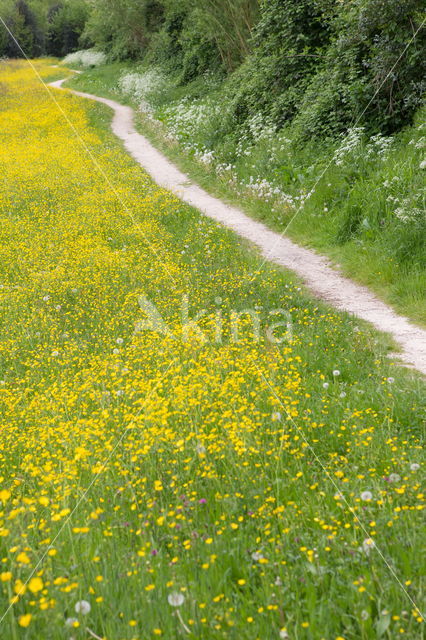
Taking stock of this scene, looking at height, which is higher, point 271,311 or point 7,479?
point 271,311

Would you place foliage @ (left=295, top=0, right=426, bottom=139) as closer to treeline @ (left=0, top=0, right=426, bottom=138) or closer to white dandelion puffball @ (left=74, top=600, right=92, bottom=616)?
treeline @ (left=0, top=0, right=426, bottom=138)

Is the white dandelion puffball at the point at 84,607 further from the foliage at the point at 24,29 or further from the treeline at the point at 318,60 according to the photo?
the foliage at the point at 24,29

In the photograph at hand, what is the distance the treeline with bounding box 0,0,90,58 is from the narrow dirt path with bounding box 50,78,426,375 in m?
66.1

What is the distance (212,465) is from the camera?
388 centimetres

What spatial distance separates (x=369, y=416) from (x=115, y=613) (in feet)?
8.41

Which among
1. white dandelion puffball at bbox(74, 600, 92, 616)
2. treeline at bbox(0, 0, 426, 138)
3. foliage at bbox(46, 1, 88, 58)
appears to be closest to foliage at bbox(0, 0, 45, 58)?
foliage at bbox(46, 1, 88, 58)

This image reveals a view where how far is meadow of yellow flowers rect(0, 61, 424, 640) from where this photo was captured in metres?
2.69

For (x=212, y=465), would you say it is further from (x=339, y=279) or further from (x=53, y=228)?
(x=53, y=228)

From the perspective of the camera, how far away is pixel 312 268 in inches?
356

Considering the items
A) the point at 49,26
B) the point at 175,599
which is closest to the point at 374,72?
the point at 175,599

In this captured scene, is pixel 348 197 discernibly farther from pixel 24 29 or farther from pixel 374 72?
pixel 24 29

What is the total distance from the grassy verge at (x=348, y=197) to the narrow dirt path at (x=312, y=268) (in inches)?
8.8

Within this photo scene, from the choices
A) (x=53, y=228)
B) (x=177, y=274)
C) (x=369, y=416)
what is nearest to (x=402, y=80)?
(x=177, y=274)

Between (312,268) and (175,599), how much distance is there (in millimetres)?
7049
